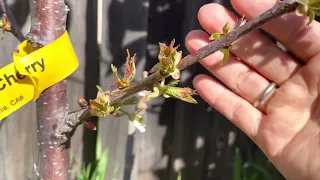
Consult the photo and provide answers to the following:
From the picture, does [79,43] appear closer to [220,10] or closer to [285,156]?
[220,10]

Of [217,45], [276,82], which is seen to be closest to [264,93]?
[276,82]

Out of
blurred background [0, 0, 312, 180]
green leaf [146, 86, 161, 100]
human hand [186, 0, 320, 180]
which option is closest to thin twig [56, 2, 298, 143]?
green leaf [146, 86, 161, 100]

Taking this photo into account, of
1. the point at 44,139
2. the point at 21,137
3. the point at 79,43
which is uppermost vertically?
the point at 44,139

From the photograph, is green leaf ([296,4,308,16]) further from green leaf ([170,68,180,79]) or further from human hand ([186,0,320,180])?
human hand ([186,0,320,180])

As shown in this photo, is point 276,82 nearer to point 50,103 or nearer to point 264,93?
point 264,93

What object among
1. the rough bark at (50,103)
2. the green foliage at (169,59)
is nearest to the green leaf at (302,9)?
the green foliage at (169,59)

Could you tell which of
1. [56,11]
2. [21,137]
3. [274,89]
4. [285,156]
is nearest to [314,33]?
[274,89]
